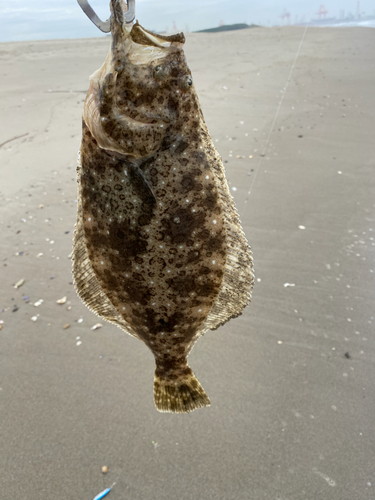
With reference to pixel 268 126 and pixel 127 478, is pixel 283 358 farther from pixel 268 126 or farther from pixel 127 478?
pixel 268 126

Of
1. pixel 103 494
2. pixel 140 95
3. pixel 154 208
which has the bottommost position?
pixel 103 494

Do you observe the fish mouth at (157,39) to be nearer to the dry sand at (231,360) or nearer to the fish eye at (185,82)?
the fish eye at (185,82)

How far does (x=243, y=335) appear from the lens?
9.59 ft

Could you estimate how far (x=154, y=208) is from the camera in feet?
3.97

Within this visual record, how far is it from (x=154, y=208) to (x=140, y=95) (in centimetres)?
34

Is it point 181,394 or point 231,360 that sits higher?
point 181,394

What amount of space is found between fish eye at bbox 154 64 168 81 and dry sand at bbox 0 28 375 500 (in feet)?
6.76

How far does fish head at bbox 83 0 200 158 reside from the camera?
109 centimetres

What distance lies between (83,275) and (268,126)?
521cm

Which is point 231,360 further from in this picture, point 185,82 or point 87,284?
point 185,82

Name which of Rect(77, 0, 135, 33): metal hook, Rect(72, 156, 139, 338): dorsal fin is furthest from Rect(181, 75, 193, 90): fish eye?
Rect(72, 156, 139, 338): dorsal fin

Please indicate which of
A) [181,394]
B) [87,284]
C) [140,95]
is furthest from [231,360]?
[140,95]

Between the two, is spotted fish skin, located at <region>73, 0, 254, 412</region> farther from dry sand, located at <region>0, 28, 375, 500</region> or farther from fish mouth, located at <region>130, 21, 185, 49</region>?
dry sand, located at <region>0, 28, 375, 500</region>

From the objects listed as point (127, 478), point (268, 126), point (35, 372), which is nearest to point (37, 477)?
point (127, 478)
